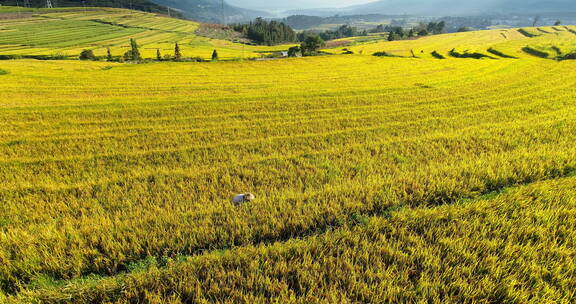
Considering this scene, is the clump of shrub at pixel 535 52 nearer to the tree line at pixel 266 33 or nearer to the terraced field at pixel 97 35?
the terraced field at pixel 97 35

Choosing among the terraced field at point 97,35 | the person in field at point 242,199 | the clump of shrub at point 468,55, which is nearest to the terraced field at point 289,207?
the person in field at point 242,199

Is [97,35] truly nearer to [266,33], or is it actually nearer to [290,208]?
[266,33]

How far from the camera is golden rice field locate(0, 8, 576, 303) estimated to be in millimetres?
3168

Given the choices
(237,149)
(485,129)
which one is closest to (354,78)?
(485,129)

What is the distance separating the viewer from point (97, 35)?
113562mm

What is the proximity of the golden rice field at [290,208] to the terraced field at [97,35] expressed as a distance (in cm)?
7001

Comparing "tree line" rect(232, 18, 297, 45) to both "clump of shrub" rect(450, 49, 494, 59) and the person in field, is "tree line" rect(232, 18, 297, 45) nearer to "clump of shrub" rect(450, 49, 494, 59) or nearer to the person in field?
"clump of shrub" rect(450, 49, 494, 59)

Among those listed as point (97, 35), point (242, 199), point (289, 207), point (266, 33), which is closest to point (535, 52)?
point (289, 207)

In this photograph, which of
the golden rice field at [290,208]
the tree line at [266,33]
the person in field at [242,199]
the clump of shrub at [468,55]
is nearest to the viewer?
the golden rice field at [290,208]

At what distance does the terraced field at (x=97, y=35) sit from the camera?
82312 millimetres

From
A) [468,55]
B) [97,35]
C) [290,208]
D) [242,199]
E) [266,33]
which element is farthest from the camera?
[266,33]

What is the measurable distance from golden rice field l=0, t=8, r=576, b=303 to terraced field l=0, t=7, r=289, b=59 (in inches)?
2756

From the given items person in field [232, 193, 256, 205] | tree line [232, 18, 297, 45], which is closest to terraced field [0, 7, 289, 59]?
tree line [232, 18, 297, 45]

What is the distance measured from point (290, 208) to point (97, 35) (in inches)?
5718
